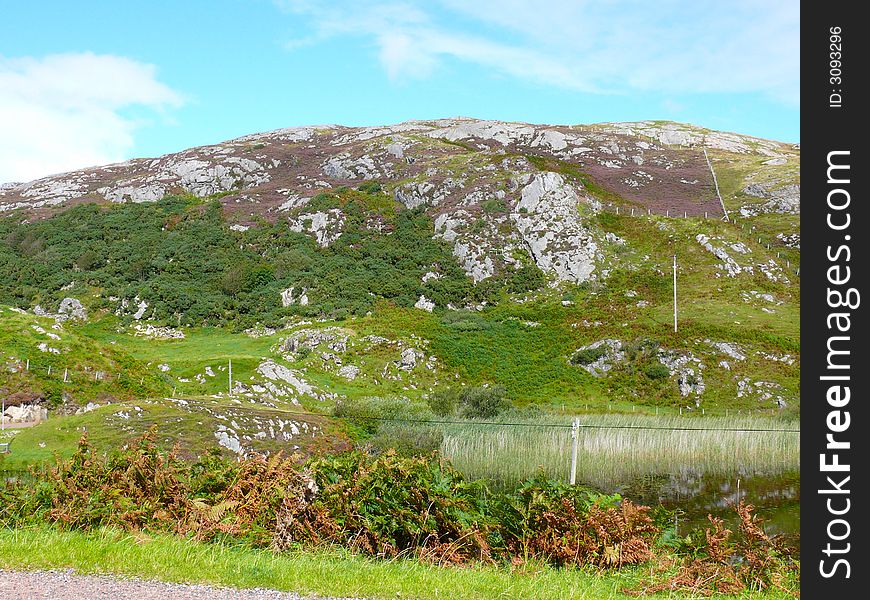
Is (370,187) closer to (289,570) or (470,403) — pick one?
(470,403)

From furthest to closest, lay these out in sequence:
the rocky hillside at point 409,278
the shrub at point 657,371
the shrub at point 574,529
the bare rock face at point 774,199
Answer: the bare rock face at point 774,199 → the shrub at point 657,371 → the rocky hillside at point 409,278 → the shrub at point 574,529

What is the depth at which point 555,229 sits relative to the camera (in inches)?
2202

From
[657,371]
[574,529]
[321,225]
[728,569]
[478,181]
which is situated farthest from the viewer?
[478,181]

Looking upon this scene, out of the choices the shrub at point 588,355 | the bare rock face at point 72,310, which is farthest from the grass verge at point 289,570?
the bare rock face at point 72,310

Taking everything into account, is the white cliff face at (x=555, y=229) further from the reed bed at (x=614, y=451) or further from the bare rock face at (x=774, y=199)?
the reed bed at (x=614, y=451)

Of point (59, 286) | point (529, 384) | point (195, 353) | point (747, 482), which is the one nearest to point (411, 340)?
point (529, 384)

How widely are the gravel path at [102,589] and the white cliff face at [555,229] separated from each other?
4728 cm


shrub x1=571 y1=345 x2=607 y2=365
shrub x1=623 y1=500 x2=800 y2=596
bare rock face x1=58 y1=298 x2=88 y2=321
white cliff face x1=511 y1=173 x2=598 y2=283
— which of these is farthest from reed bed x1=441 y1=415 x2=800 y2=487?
bare rock face x1=58 y1=298 x2=88 y2=321

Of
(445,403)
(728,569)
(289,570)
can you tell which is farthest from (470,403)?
(289,570)

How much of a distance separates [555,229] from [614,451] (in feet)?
123

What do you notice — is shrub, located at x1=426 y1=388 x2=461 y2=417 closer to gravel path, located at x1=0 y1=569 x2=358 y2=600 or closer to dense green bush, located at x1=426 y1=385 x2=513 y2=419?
dense green bush, located at x1=426 y1=385 x2=513 y2=419

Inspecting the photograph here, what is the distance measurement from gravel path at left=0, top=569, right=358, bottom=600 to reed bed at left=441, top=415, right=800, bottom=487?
12891 millimetres

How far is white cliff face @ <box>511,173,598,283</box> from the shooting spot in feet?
173

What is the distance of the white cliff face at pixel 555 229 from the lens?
52.6 m
